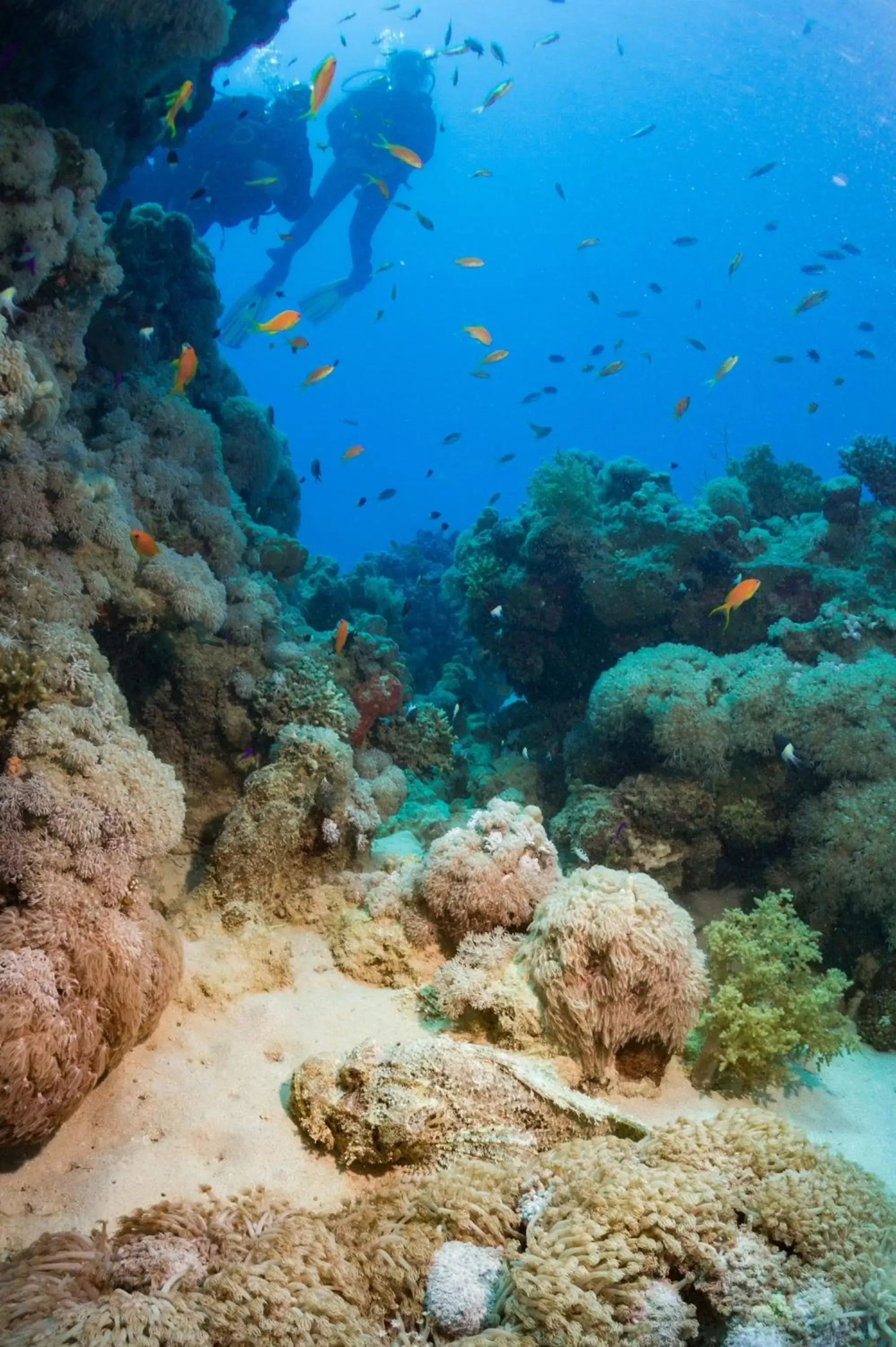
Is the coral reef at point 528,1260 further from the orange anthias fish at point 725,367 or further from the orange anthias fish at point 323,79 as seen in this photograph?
the orange anthias fish at point 725,367

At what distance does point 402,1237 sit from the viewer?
2.68 m

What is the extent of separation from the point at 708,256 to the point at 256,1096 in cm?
12694

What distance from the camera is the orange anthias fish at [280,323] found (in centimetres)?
831

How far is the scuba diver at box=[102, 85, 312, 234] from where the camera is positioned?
19.9 metres

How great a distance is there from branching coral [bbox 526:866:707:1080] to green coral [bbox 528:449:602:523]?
8037 mm

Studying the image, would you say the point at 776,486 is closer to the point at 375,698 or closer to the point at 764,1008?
the point at 375,698

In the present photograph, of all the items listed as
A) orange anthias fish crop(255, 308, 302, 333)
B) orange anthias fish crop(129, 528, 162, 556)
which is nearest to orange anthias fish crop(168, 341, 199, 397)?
orange anthias fish crop(255, 308, 302, 333)

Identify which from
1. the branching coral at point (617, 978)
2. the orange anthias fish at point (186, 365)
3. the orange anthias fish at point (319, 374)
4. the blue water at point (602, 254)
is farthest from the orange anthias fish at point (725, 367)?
the blue water at point (602, 254)

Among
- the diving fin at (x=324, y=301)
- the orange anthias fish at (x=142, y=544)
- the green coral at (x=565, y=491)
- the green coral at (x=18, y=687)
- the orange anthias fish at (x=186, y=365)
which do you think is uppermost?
the diving fin at (x=324, y=301)

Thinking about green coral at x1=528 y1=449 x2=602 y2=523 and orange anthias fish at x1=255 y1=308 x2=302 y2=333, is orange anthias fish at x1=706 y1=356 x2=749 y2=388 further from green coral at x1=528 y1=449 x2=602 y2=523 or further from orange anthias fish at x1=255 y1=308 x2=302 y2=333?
orange anthias fish at x1=255 y1=308 x2=302 y2=333

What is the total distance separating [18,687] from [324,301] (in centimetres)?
2764

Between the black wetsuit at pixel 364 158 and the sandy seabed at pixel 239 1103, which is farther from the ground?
the black wetsuit at pixel 364 158

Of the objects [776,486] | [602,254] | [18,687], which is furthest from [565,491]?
[602,254]

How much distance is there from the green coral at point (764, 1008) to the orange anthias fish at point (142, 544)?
569 cm
